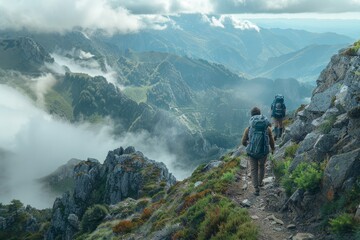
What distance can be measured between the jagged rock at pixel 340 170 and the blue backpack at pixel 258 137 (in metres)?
4.34

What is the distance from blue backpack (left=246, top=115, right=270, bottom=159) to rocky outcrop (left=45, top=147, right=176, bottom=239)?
248 ft

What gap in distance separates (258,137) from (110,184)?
98168 millimetres

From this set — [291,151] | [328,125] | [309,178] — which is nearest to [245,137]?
[291,151]

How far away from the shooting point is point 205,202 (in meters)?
18.6

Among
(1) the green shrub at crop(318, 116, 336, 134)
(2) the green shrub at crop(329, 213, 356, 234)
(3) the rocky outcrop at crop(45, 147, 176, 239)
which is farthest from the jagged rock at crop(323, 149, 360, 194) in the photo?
(3) the rocky outcrop at crop(45, 147, 176, 239)

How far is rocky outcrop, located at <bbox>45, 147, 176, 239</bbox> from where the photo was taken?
10262cm

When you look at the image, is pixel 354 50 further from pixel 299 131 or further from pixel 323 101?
pixel 299 131

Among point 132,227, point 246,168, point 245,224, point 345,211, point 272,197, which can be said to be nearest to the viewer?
point 345,211

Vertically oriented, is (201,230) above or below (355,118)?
below

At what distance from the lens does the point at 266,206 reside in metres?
17.1

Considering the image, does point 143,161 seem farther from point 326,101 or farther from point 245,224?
point 245,224

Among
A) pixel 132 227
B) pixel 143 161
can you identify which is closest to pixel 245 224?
pixel 132 227

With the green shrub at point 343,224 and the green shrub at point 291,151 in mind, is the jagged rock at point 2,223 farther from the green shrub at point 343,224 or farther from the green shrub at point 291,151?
the green shrub at point 343,224

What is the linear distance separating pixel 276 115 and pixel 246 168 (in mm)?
7833
